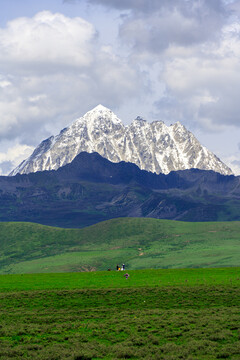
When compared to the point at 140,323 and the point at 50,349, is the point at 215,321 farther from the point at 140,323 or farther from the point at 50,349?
the point at 50,349

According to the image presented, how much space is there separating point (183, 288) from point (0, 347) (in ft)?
135

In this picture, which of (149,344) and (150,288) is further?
(150,288)

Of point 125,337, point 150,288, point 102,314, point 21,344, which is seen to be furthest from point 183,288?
point 21,344

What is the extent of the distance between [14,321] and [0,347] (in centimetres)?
1443

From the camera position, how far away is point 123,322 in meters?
51.1

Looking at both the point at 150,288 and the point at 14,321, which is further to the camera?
the point at 150,288

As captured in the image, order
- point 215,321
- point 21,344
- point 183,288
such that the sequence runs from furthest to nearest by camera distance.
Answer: point 183,288 → point 215,321 → point 21,344

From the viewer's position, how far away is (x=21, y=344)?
139 ft

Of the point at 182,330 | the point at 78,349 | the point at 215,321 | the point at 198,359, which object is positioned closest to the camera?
the point at 198,359

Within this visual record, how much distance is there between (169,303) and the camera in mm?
64188

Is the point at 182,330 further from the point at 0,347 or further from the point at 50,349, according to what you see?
the point at 0,347

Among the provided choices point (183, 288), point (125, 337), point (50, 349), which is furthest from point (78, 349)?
point (183, 288)

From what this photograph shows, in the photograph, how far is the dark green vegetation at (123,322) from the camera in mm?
38531

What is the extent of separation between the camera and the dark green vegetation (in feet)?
→ 126
